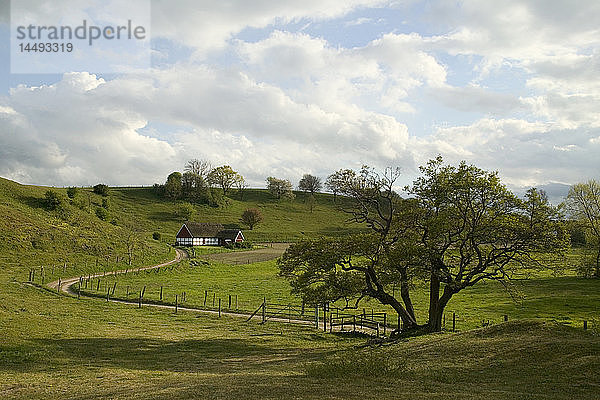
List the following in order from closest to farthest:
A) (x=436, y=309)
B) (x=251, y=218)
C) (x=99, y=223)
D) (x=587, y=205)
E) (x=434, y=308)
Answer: (x=436, y=309), (x=434, y=308), (x=587, y=205), (x=99, y=223), (x=251, y=218)

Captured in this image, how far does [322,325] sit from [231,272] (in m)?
38.1

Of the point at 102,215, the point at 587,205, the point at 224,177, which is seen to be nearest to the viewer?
the point at 587,205

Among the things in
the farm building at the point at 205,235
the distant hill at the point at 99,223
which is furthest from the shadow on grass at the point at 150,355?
the farm building at the point at 205,235

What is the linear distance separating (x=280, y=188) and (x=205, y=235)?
7288 centimetres

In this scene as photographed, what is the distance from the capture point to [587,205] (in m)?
65.9

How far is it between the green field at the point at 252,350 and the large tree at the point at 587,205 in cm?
805

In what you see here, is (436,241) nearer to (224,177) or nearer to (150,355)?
(150,355)

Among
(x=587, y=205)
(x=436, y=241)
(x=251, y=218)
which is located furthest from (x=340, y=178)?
(x=251, y=218)

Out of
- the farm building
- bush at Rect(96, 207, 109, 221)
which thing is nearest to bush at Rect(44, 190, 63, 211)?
bush at Rect(96, 207, 109, 221)

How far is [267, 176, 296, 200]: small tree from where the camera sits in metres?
185

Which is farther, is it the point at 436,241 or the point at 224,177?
the point at 224,177

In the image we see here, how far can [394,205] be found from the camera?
103ft

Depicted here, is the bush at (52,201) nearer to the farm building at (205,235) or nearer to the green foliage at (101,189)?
the farm building at (205,235)

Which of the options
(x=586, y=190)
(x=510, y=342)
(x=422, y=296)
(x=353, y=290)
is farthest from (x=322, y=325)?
(x=586, y=190)
